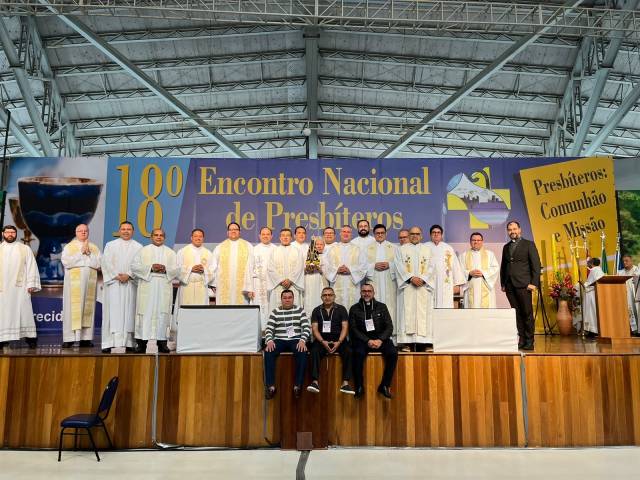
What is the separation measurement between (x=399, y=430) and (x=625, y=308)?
4.29 m

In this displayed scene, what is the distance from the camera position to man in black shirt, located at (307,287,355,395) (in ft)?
20.3

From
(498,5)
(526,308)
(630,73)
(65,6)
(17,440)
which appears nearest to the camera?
(17,440)

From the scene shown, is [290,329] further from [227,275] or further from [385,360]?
[227,275]

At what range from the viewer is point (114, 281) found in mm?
7465

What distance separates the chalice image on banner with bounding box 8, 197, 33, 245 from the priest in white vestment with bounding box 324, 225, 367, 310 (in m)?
5.70

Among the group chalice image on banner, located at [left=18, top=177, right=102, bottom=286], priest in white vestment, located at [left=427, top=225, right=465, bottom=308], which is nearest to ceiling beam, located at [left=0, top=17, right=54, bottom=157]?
chalice image on banner, located at [left=18, top=177, right=102, bottom=286]

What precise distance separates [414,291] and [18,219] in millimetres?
7445

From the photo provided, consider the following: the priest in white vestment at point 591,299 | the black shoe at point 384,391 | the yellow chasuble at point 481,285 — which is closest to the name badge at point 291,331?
the black shoe at point 384,391

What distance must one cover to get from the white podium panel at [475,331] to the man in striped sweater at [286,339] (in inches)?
59.9

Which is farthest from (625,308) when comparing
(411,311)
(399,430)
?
(399,430)

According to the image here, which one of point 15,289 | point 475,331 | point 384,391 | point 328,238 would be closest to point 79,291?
point 15,289

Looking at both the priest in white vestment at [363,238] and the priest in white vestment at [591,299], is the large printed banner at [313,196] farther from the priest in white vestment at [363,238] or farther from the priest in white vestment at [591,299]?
the priest in white vestment at [363,238]

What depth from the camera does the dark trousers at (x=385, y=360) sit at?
623 centimetres

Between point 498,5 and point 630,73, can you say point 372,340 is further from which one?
point 630,73
